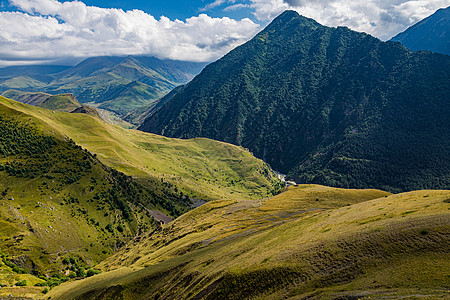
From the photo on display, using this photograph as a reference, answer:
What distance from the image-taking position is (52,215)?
143750mm

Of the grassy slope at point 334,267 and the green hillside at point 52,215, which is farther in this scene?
the green hillside at point 52,215

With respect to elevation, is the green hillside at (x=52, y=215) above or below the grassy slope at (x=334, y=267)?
below

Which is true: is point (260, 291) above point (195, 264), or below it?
above

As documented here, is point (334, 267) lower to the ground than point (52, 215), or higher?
higher

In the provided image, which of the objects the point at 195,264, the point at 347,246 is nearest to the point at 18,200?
the point at 195,264

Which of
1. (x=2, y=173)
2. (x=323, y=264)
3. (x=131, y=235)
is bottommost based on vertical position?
(x=131, y=235)

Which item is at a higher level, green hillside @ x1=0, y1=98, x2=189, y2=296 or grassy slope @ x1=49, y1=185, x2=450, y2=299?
grassy slope @ x1=49, y1=185, x2=450, y2=299

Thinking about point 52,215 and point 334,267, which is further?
point 52,215

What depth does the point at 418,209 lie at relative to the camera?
150 ft

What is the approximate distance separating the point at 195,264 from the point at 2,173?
157978 millimetres

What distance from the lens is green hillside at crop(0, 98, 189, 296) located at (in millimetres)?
116562

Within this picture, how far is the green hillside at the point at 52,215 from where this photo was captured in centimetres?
11656

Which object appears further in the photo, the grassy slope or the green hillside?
the green hillside

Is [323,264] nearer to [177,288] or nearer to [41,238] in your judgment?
[177,288]
